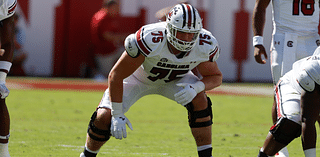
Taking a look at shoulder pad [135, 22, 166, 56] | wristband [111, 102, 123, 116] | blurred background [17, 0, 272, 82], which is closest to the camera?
shoulder pad [135, 22, 166, 56]

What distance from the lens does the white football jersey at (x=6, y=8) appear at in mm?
3764

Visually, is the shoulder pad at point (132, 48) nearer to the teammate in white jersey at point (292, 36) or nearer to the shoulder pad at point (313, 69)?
the shoulder pad at point (313, 69)

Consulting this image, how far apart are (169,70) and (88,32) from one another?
1184 cm

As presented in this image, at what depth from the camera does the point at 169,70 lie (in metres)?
3.79

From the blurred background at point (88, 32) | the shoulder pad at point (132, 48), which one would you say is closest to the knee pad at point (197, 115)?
the shoulder pad at point (132, 48)

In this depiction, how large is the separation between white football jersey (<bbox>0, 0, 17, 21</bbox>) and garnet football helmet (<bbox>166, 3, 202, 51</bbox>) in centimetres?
127

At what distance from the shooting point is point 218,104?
9203 millimetres

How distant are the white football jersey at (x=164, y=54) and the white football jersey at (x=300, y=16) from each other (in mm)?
1069

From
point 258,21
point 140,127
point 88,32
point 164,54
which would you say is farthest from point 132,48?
point 88,32

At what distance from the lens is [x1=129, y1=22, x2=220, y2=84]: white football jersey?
356 centimetres

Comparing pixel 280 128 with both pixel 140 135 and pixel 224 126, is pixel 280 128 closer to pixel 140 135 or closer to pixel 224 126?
pixel 140 135

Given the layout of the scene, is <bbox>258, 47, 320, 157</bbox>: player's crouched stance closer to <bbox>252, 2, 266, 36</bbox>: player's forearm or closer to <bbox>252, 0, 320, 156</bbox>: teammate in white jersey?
<bbox>252, 0, 320, 156</bbox>: teammate in white jersey

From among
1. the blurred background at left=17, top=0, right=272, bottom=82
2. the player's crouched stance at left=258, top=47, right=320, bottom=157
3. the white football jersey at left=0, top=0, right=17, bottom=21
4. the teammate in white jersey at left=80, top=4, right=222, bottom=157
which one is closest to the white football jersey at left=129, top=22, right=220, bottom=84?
the teammate in white jersey at left=80, top=4, right=222, bottom=157


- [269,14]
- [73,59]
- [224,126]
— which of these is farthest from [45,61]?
[224,126]
